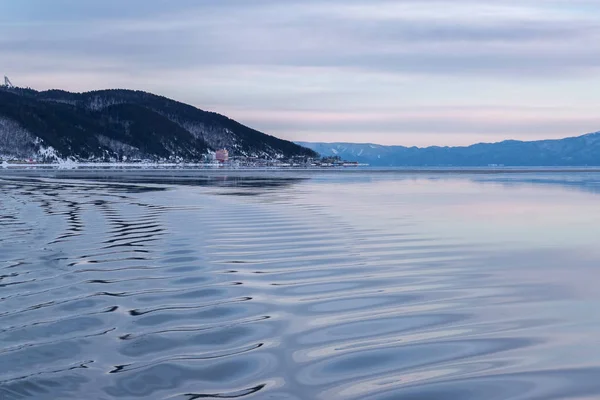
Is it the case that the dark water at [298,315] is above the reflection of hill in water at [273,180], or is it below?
above

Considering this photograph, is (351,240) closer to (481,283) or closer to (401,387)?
(481,283)

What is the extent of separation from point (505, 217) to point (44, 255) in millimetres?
15493

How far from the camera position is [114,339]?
8.12 meters

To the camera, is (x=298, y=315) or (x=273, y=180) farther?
(x=273, y=180)

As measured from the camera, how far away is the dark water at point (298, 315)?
6773 millimetres

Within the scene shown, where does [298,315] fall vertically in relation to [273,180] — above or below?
above

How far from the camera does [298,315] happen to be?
9391 millimetres

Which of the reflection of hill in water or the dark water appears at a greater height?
the dark water

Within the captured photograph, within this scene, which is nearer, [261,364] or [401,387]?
[401,387]

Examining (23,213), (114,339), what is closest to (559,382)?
(114,339)

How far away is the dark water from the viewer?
6.77 metres

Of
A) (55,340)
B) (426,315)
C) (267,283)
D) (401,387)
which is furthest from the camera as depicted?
(267,283)

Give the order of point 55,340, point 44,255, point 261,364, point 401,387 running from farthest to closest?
point 44,255
point 55,340
point 261,364
point 401,387

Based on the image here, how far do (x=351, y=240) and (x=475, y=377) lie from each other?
415 inches
